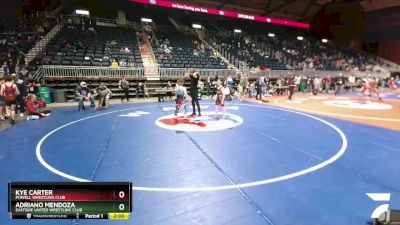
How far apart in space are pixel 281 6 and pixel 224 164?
1173 inches

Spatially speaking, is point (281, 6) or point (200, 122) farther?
point (281, 6)

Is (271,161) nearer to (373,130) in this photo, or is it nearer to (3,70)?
(373,130)

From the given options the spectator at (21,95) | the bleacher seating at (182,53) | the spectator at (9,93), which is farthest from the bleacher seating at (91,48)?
the spectator at (9,93)

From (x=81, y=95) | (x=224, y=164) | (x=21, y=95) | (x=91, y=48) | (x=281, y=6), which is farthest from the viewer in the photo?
(x=281, y=6)

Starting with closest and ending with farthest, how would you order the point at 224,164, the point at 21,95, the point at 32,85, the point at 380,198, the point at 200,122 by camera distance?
the point at 380,198 → the point at 224,164 → the point at 200,122 → the point at 21,95 → the point at 32,85

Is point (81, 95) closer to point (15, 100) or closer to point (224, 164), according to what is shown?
point (15, 100)

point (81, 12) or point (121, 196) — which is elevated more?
point (81, 12)

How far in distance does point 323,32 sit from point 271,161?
3913 cm

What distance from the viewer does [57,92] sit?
53.7 ft

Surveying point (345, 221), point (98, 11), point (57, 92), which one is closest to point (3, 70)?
point (57, 92)
